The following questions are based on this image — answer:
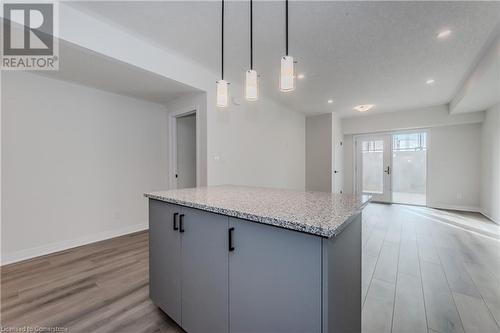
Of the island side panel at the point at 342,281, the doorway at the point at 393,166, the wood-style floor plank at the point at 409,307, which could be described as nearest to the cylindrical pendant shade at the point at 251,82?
the island side panel at the point at 342,281

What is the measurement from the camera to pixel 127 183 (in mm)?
3729

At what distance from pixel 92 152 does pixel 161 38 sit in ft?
6.79

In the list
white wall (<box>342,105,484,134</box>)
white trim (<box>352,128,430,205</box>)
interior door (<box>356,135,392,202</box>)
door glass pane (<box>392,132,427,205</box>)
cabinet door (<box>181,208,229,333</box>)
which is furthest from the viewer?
interior door (<box>356,135,392,202</box>)

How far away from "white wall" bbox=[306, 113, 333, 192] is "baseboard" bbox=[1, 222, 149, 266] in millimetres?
4441

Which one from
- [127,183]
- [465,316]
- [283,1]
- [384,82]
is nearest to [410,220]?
[384,82]

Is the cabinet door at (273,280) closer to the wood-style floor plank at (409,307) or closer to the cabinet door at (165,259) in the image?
the cabinet door at (165,259)

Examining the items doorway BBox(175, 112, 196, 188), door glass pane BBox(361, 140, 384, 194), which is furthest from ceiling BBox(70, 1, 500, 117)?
door glass pane BBox(361, 140, 384, 194)

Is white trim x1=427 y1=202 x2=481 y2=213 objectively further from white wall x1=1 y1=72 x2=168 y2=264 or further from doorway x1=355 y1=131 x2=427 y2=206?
white wall x1=1 y1=72 x2=168 y2=264

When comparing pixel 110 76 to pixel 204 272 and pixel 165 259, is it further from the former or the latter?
pixel 204 272

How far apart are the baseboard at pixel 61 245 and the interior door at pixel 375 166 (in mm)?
6069

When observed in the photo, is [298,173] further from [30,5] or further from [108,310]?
[30,5]

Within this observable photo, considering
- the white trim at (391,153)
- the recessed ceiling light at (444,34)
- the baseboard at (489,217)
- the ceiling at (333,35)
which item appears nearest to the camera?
the ceiling at (333,35)

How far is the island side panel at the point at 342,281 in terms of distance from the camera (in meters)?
0.88

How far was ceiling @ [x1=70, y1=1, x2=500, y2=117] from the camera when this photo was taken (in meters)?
2.01
